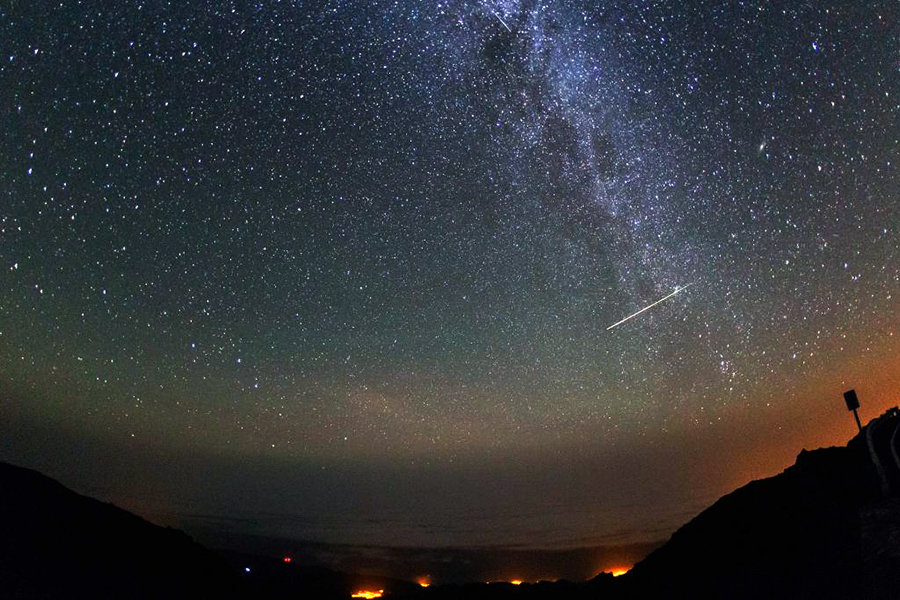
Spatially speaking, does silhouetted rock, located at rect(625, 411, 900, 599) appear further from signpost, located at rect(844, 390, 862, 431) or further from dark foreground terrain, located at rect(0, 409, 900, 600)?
signpost, located at rect(844, 390, 862, 431)

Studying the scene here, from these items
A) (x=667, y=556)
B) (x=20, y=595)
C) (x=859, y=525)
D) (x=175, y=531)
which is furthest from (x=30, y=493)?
(x=859, y=525)

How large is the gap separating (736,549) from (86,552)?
4090cm

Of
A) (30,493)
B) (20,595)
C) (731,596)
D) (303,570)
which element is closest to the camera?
(731,596)

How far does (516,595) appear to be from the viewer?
3253 centimetres

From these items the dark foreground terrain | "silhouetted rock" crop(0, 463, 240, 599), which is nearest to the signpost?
the dark foreground terrain

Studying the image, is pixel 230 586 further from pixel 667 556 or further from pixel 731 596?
pixel 731 596

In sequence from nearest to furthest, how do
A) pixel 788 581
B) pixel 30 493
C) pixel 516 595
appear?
pixel 788 581 < pixel 516 595 < pixel 30 493

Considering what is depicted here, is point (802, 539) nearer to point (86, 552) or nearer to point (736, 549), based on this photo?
point (736, 549)

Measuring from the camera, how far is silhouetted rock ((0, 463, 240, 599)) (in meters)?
30.4

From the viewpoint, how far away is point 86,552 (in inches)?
1412

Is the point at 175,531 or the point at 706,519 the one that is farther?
the point at 175,531

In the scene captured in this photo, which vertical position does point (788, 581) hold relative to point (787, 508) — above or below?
below

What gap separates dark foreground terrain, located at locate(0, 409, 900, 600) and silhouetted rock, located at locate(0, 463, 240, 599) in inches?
5.1

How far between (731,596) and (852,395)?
5707 mm
